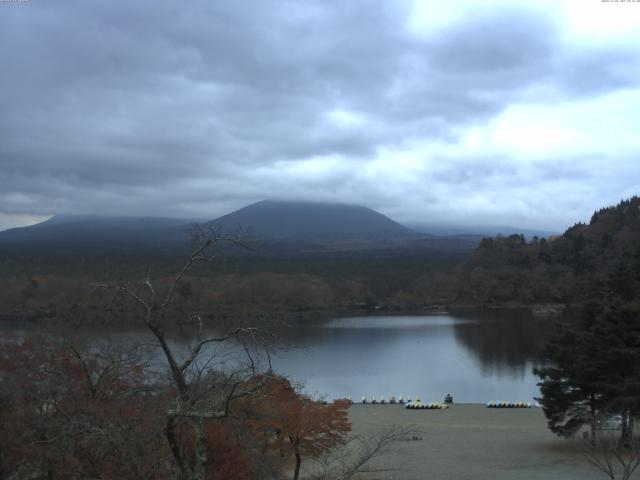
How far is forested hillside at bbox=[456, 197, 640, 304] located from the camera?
65400 millimetres

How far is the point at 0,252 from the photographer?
8469 centimetres

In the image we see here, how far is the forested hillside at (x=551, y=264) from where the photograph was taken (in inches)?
2575

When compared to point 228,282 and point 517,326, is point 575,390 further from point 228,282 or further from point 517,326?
point 228,282

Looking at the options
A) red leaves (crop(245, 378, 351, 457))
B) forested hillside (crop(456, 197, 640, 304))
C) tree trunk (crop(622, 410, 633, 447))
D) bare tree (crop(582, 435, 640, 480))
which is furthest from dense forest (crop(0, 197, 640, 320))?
bare tree (crop(582, 435, 640, 480))

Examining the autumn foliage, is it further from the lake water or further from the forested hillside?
the forested hillside

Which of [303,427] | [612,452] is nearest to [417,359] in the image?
[612,452]

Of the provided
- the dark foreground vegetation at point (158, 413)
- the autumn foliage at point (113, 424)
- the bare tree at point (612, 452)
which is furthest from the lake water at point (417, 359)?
the bare tree at point (612, 452)

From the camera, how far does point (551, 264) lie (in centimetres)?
7031

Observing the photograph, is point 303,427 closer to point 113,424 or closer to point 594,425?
point 113,424

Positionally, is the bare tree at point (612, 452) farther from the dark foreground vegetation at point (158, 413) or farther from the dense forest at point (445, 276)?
the dense forest at point (445, 276)

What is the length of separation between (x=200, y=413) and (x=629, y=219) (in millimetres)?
75480

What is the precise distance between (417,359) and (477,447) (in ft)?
59.8

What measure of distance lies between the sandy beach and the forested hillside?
153ft

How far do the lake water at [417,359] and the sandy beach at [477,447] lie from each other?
3336 mm
